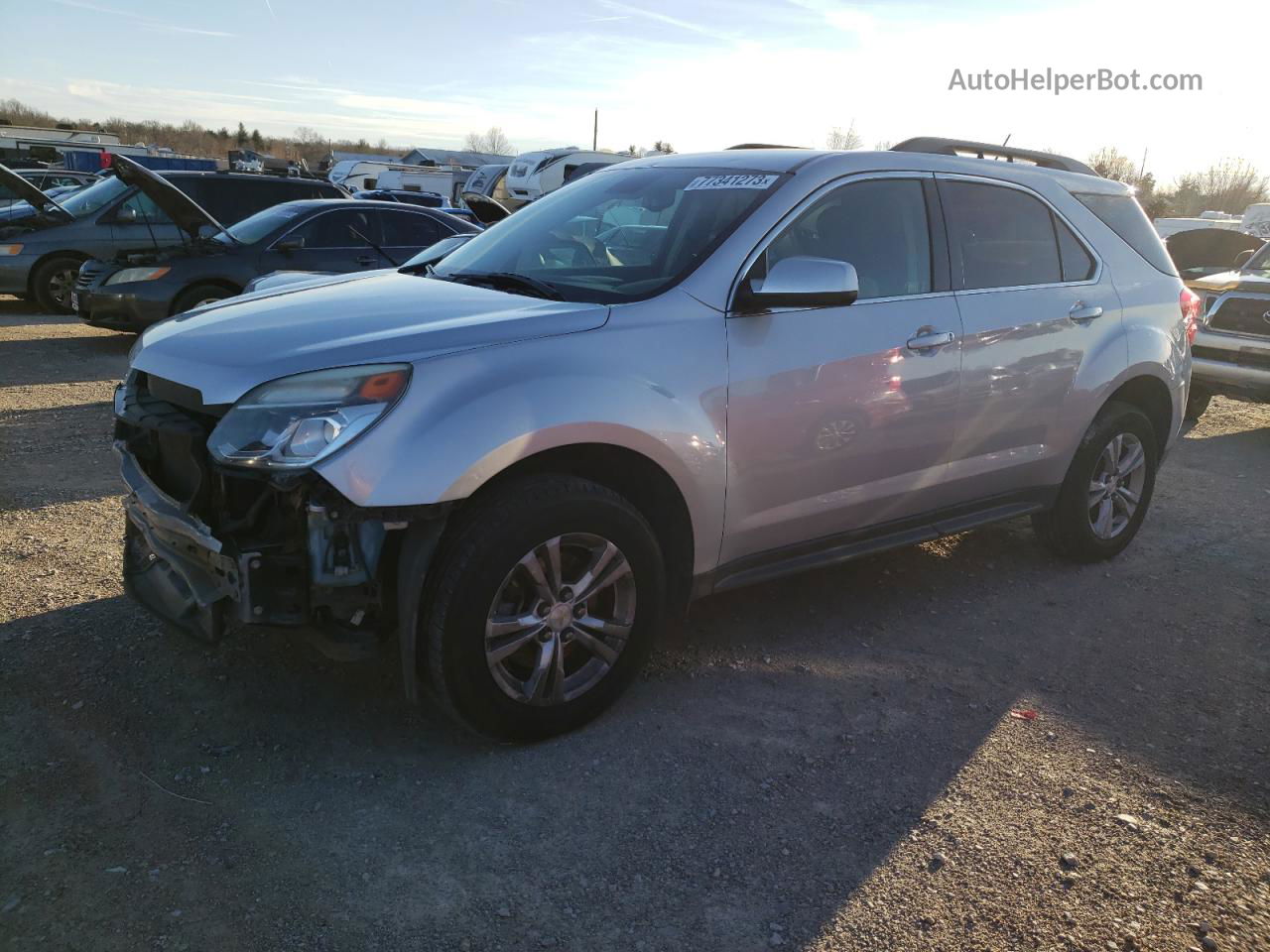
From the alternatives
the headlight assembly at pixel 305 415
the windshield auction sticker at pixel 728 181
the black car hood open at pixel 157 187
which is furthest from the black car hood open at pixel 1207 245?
the headlight assembly at pixel 305 415

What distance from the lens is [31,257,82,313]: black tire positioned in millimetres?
11633

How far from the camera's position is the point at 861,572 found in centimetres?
475

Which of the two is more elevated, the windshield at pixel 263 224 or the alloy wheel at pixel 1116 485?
the windshield at pixel 263 224

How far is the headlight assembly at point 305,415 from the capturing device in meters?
2.62

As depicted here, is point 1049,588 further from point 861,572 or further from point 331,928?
point 331,928

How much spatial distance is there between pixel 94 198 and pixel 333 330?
10.7 metres

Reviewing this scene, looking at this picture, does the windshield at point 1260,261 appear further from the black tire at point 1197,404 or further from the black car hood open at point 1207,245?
the black car hood open at point 1207,245

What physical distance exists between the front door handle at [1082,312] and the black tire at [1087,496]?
525 mm

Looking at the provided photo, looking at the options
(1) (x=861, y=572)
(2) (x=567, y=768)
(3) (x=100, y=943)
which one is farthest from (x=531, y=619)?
(1) (x=861, y=572)

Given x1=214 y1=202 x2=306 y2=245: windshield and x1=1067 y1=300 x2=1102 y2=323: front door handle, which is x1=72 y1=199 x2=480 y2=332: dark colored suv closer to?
x1=214 y1=202 x2=306 y2=245: windshield

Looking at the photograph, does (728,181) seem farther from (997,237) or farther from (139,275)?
(139,275)

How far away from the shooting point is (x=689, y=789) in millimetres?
2904

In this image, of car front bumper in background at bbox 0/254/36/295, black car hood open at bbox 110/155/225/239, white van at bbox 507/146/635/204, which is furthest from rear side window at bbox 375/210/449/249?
white van at bbox 507/146/635/204

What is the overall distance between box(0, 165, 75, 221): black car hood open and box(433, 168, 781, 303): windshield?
8.04 meters
